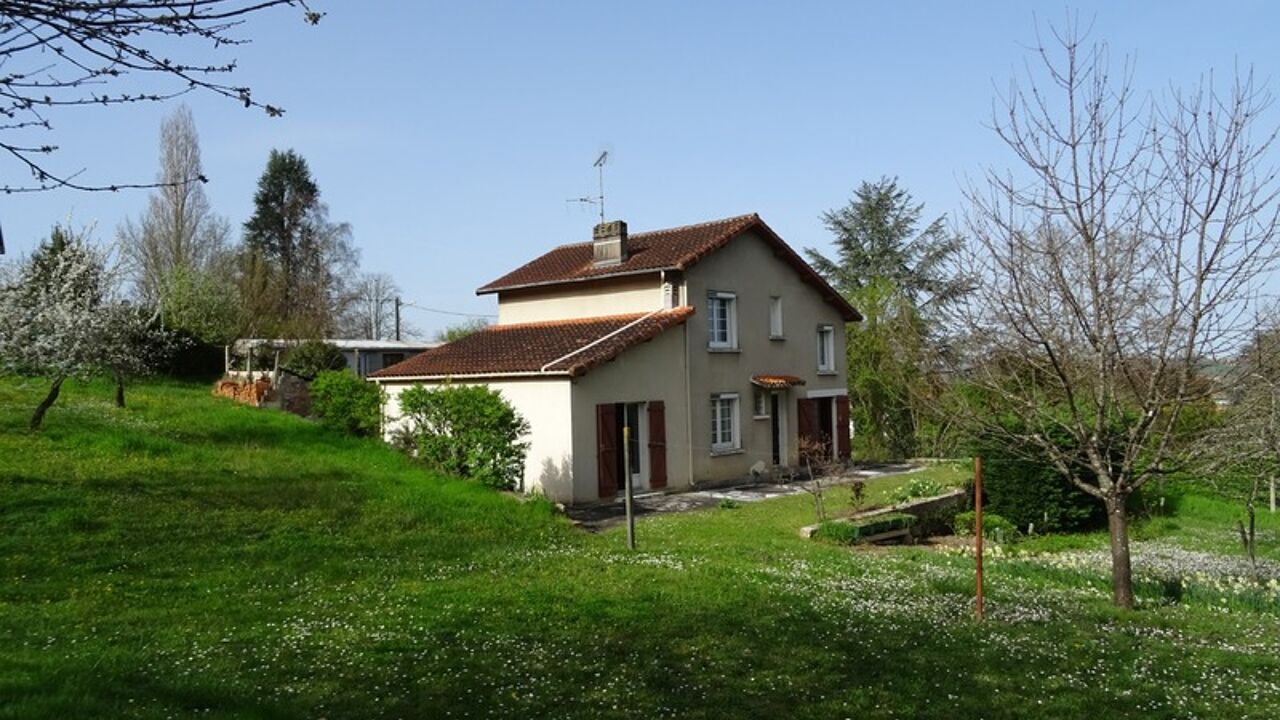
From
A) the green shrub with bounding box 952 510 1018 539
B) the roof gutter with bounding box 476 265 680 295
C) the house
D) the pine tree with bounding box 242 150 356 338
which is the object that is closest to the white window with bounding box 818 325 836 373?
the house

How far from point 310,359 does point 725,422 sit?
17.9 m

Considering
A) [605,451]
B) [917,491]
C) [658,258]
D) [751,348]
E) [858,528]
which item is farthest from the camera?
[751,348]

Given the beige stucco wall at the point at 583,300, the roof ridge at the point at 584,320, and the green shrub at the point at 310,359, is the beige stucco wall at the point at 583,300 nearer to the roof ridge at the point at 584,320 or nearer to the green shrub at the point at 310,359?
the roof ridge at the point at 584,320

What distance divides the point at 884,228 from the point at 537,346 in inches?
1079

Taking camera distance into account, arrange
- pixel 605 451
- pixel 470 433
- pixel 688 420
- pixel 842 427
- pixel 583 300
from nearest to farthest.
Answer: pixel 470 433 < pixel 605 451 < pixel 688 420 < pixel 583 300 < pixel 842 427

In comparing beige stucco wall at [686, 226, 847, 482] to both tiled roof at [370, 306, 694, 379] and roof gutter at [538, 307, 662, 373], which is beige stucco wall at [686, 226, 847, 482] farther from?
tiled roof at [370, 306, 694, 379]

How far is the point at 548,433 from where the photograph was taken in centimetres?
2014

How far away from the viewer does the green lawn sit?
252 inches

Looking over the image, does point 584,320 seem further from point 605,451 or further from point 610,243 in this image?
point 605,451

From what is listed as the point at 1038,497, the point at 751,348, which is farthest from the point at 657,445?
the point at 1038,497

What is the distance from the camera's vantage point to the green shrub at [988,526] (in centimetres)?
1745

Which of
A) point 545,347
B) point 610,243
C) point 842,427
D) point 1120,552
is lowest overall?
point 1120,552

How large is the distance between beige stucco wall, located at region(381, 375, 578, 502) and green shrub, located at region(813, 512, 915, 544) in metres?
6.03

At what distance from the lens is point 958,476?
81.1 ft
